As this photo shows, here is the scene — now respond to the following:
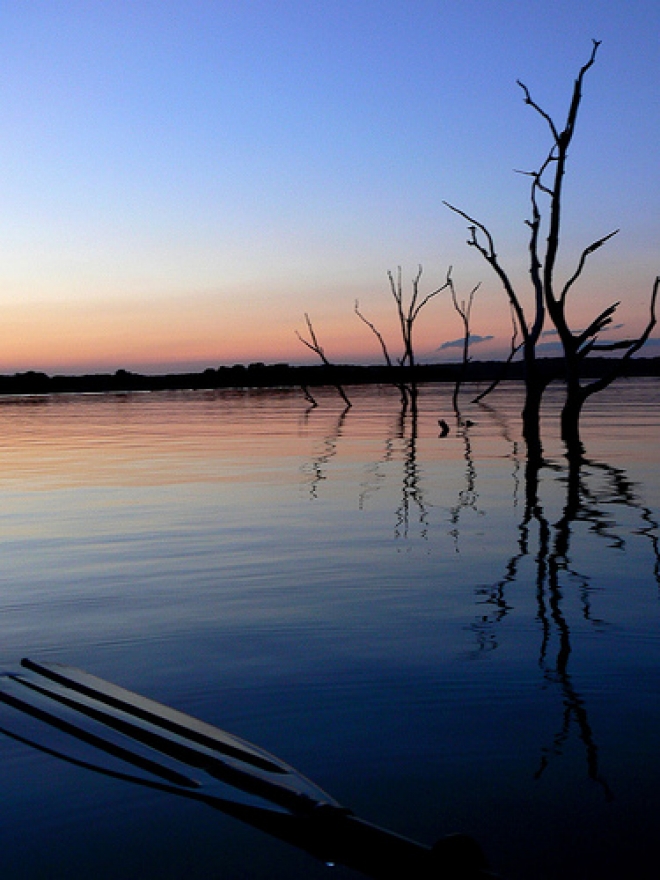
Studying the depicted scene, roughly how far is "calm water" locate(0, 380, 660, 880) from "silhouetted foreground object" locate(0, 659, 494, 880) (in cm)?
8

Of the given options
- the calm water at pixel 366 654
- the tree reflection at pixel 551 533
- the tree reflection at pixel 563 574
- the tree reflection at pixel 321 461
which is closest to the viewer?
the calm water at pixel 366 654

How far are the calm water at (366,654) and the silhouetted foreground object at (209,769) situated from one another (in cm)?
8

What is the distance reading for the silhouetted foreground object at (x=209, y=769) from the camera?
2918 mm

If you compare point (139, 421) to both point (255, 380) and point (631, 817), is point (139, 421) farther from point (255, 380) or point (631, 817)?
point (255, 380)

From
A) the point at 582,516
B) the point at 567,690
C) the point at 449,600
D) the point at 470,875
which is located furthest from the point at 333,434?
the point at 470,875

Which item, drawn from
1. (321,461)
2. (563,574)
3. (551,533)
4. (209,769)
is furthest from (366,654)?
(321,461)

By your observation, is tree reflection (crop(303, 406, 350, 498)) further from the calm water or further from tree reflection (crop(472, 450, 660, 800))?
tree reflection (crop(472, 450, 660, 800))

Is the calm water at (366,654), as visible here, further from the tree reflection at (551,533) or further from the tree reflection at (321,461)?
the tree reflection at (321,461)

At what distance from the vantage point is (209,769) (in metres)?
3.83

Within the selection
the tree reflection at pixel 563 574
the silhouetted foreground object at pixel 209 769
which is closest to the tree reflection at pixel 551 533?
the tree reflection at pixel 563 574

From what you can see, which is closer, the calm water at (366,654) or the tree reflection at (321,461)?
the calm water at (366,654)

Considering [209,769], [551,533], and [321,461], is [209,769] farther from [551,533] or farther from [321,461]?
[321,461]

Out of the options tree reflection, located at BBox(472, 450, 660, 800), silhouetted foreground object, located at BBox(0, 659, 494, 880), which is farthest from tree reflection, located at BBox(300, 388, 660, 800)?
silhouetted foreground object, located at BBox(0, 659, 494, 880)

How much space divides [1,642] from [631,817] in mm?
4076
